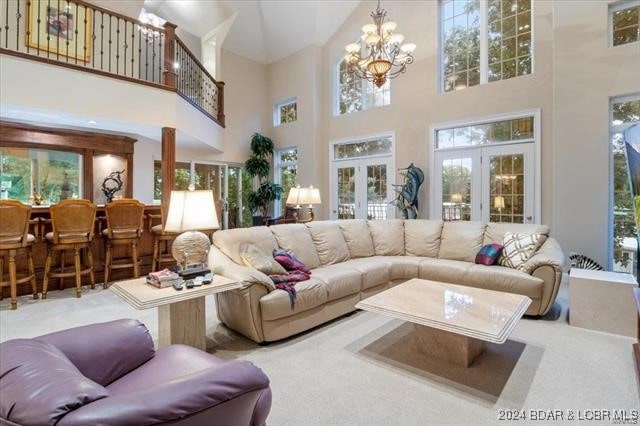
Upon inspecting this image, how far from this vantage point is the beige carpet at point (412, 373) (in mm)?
1945

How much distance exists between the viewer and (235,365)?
1018mm

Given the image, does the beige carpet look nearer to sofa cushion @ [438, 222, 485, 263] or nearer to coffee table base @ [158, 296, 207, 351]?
coffee table base @ [158, 296, 207, 351]

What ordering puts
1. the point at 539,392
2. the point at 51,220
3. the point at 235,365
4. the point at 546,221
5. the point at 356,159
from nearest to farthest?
the point at 235,365, the point at 539,392, the point at 51,220, the point at 546,221, the point at 356,159

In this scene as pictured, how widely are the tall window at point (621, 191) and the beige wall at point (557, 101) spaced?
0.20 metres

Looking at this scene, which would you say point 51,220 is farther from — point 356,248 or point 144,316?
point 356,248

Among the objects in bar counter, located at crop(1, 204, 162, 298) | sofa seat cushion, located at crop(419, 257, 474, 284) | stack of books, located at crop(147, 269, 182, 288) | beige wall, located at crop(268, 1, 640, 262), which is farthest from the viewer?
beige wall, located at crop(268, 1, 640, 262)

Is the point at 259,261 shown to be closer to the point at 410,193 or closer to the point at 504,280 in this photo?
the point at 504,280

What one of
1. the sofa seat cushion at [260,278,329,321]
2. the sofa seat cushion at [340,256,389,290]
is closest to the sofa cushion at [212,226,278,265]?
the sofa seat cushion at [260,278,329,321]

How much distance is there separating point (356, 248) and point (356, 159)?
11.5 feet

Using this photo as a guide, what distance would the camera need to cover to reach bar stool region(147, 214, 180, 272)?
16.2ft

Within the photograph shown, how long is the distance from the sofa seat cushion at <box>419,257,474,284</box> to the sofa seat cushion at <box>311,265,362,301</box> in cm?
93

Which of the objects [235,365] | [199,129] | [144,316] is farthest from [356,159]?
[235,365]

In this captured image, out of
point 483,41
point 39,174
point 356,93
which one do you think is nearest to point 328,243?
point 483,41

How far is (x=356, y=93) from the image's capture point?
25.0 feet
